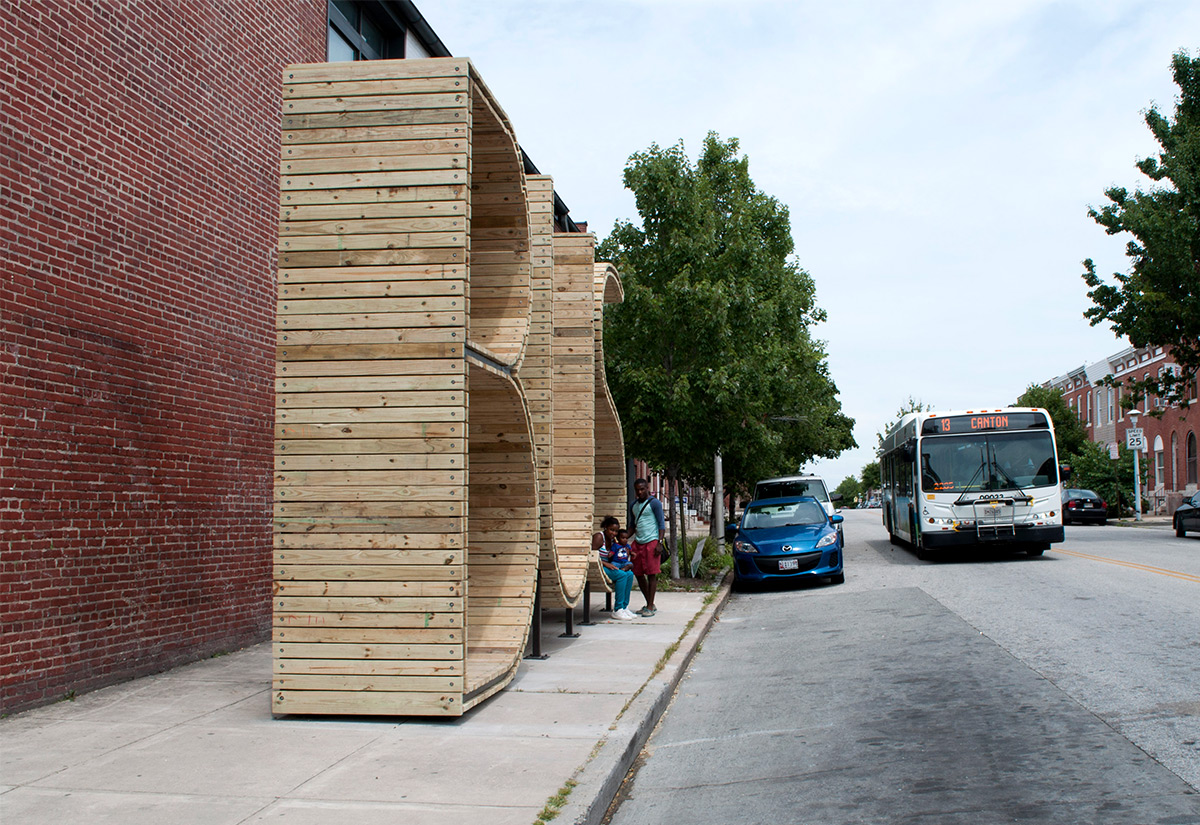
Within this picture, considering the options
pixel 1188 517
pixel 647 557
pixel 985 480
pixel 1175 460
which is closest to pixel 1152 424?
pixel 1175 460

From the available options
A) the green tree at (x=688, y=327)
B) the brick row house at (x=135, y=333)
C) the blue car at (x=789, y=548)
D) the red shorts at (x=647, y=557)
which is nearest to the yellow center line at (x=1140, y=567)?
the blue car at (x=789, y=548)

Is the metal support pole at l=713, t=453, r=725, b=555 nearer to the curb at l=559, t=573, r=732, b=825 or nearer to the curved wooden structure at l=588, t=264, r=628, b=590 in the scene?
the curved wooden structure at l=588, t=264, r=628, b=590

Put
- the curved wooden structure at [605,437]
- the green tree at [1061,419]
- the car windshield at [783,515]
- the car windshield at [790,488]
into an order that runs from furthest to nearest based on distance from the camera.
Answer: the green tree at [1061,419] < the car windshield at [790,488] < the car windshield at [783,515] < the curved wooden structure at [605,437]

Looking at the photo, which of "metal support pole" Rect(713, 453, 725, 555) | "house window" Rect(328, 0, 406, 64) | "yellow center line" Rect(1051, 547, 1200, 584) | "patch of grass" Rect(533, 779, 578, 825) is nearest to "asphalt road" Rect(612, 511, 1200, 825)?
"patch of grass" Rect(533, 779, 578, 825)

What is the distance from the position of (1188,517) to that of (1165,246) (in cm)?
737

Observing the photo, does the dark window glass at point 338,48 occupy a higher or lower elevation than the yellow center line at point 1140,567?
higher

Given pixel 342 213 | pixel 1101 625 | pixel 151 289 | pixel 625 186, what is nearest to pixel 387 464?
pixel 342 213

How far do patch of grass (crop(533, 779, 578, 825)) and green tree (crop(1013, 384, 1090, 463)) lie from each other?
60.1m

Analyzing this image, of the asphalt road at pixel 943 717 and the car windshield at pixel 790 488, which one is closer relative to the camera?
the asphalt road at pixel 943 717

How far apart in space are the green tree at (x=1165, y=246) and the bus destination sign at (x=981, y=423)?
9.69m

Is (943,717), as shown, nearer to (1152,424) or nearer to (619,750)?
(619,750)

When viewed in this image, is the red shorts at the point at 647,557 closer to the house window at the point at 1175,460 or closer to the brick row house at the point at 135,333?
the brick row house at the point at 135,333

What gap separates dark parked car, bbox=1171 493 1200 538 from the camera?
27858 mm

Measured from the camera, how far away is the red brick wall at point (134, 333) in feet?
24.8
